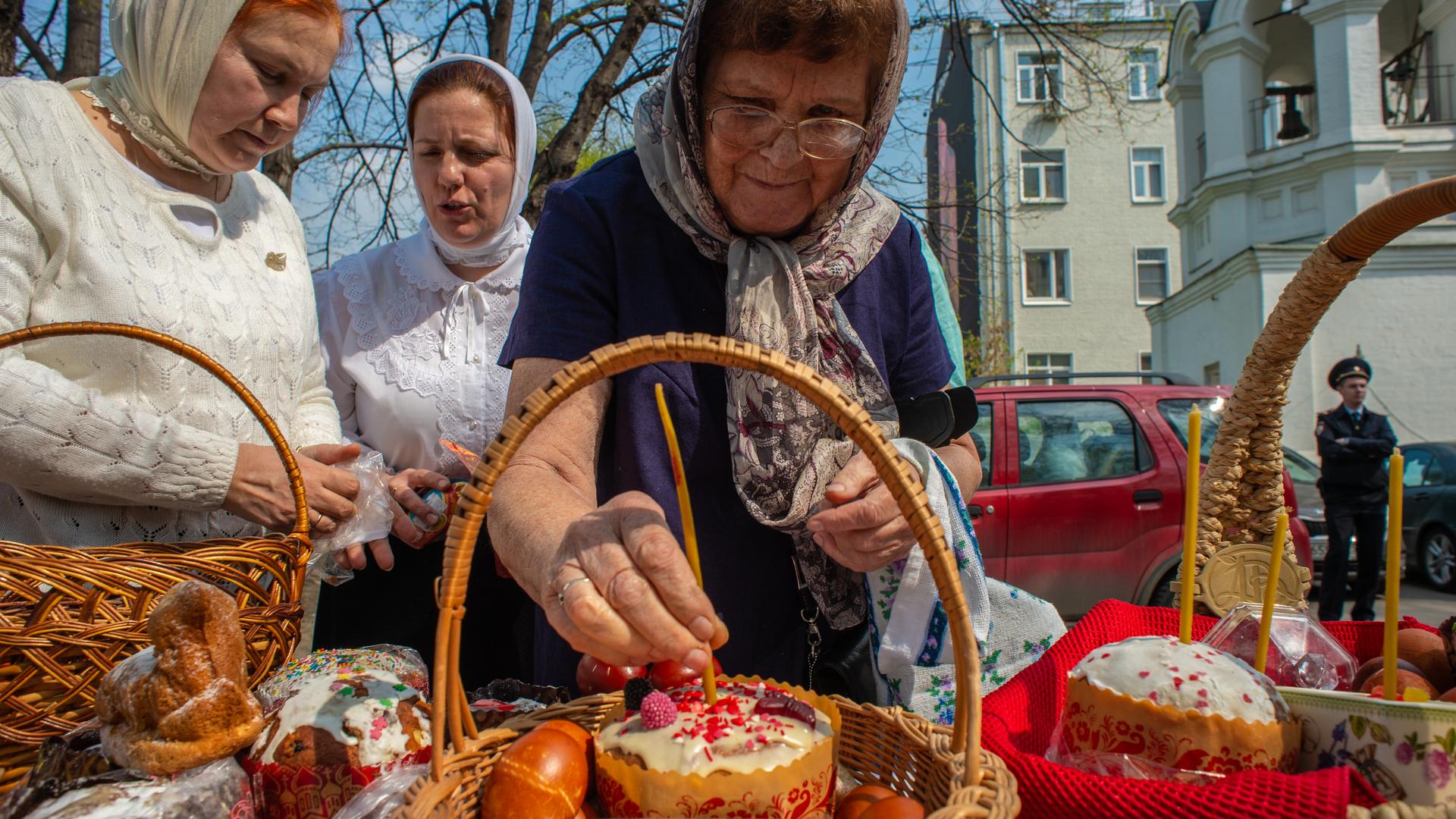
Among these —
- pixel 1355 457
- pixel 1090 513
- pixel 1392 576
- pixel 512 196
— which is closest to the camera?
pixel 1392 576

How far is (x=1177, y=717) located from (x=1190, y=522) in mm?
226

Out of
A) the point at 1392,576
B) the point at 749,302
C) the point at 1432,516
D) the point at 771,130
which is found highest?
the point at 771,130

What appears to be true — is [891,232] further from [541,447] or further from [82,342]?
[82,342]

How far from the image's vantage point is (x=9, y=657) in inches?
36.3

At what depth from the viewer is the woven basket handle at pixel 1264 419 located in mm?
1343

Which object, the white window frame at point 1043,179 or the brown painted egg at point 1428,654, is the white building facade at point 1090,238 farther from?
the brown painted egg at point 1428,654

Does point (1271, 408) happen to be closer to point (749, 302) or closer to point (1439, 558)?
point (749, 302)

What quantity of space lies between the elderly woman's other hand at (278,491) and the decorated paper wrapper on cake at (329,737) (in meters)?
0.34

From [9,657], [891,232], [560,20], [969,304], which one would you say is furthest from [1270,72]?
[9,657]

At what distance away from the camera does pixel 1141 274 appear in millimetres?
23781

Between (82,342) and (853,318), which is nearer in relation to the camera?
(82,342)

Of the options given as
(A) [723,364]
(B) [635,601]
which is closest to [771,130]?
(A) [723,364]

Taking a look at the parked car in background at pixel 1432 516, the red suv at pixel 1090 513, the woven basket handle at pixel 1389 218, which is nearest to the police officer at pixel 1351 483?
the red suv at pixel 1090 513

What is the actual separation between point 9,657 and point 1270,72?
19.1 metres
